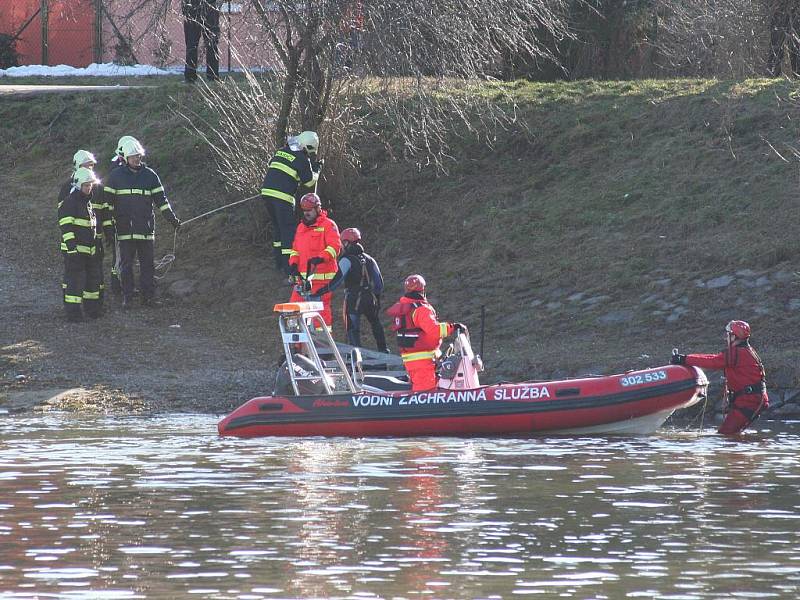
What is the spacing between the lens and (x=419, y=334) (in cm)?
1523

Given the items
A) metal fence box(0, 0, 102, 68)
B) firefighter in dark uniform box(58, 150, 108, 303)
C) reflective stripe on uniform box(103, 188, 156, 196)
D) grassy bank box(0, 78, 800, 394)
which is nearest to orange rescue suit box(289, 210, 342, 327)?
grassy bank box(0, 78, 800, 394)

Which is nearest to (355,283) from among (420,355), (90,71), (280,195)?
(280,195)

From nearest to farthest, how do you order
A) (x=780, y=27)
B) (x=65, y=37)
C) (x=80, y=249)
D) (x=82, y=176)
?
1. (x=82, y=176)
2. (x=80, y=249)
3. (x=780, y=27)
4. (x=65, y=37)

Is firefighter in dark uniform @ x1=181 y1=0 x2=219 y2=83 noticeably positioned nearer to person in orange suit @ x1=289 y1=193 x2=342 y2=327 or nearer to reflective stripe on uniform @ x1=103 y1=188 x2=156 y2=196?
reflective stripe on uniform @ x1=103 y1=188 x2=156 y2=196

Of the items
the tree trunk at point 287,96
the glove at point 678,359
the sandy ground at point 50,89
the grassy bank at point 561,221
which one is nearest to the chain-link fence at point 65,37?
the sandy ground at point 50,89

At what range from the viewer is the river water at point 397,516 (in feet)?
29.7

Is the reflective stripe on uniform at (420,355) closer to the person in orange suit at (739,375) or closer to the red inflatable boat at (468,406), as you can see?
the red inflatable boat at (468,406)

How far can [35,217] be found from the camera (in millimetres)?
25422

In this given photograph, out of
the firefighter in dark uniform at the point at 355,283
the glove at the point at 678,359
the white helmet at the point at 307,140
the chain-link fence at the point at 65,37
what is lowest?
the glove at the point at 678,359

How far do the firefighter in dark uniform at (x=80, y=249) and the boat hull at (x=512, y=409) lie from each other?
5.57 meters

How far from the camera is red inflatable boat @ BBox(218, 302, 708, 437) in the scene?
1509cm

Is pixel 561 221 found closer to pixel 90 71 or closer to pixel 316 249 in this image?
pixel 316 249

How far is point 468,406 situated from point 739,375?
2.57m

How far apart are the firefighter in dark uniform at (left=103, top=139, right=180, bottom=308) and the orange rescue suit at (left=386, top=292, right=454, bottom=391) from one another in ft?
19.3
